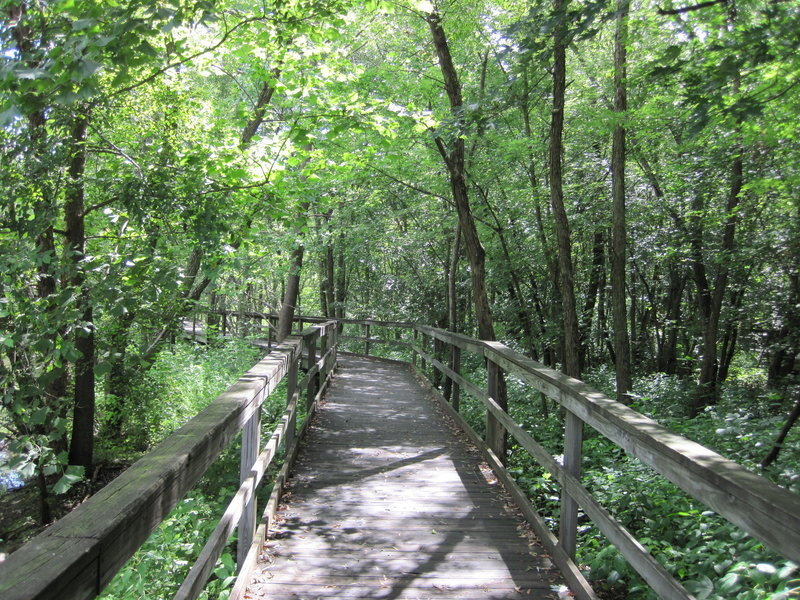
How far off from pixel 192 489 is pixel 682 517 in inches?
166

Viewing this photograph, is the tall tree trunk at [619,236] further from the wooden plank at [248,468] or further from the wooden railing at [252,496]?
the wooden plank at [248,468]

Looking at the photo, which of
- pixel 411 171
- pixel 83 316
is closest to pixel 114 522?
pixel 83 316

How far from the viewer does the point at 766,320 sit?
10.1m

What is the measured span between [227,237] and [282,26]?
2.30 m

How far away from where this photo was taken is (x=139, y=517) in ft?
4.71

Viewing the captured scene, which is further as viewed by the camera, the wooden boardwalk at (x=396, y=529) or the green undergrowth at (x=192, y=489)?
the green undergrowth at (x=192, y=489)

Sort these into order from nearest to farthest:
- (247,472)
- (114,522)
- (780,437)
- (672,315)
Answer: (114,522) → (247,472) → (780,437) → (672,315)

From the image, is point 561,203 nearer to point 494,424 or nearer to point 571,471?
point 494,424

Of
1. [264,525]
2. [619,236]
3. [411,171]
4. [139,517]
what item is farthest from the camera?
[411,171]

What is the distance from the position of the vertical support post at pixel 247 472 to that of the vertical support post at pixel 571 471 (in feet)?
5.60

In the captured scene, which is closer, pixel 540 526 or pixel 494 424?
pixel 540 526

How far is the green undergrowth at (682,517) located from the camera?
2730 mm

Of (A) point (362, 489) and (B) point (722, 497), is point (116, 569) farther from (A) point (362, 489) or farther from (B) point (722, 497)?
(A) point (362, 489)

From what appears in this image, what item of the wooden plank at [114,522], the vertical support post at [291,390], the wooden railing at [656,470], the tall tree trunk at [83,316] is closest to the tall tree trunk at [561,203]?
the wooden railing at [656,470]
